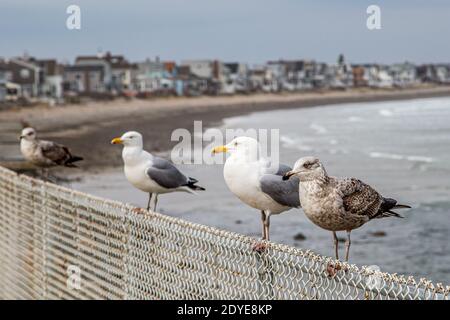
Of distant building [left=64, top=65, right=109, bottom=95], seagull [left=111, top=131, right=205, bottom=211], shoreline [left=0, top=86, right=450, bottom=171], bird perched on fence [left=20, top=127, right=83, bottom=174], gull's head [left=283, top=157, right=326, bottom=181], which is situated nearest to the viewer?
gull's head [left=283, top=157, right=326, bottom=181]

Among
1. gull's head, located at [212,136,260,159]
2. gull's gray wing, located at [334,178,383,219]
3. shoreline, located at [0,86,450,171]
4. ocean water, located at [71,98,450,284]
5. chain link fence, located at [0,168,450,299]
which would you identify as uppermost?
gull's head, located at [212,136,260,159]

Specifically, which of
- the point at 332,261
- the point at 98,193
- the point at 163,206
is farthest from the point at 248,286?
the point at 98,193

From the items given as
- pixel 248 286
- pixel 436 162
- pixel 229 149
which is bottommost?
pixel 436 162

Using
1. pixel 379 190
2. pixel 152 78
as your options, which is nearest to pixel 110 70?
pixel 152 78

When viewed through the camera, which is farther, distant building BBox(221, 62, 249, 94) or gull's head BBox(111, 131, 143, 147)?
distant building BBox(221, 62, 249, 94)

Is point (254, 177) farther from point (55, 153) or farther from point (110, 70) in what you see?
point (110, 70)

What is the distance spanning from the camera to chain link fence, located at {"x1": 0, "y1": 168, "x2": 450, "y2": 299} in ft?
16.2

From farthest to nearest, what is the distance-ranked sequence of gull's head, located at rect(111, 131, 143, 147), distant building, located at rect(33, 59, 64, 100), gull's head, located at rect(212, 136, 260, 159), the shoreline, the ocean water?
distant building, located at rect(33, 59, 64, 100) < the shoreline < the ocean water < gull's head, located at rect(111, 131, 143, 147) < gull's head, located at rect(212, 136, 260, 159)

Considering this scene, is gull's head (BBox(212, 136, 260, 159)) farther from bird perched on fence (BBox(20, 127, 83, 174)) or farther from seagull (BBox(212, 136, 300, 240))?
bird perched on fence (BBox(20, 127, 83, 174))

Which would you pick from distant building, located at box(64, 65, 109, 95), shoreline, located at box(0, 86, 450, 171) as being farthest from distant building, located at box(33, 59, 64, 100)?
shoreline, located at box(0, 86, 450, 171)

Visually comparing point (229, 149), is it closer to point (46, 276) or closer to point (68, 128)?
point (46, 276)

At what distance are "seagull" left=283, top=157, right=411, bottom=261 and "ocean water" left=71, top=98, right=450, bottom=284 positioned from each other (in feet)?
39.3
